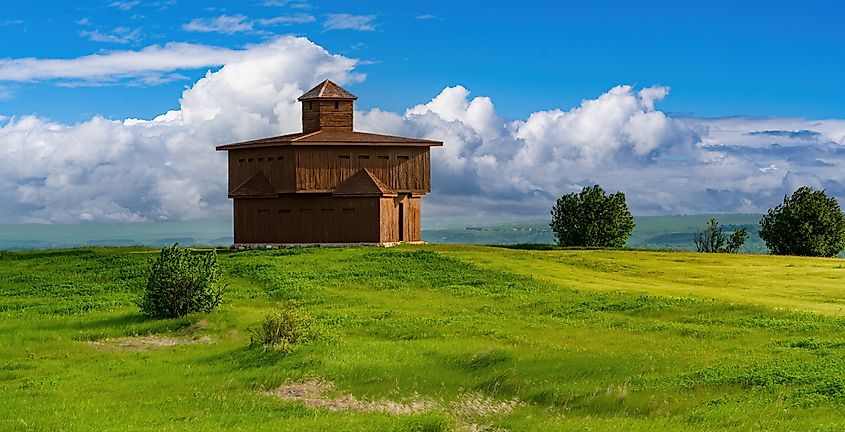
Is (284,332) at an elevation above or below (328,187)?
below

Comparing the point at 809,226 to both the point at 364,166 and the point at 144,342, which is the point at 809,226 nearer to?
the point at 364,166

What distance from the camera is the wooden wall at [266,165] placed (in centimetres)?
6619

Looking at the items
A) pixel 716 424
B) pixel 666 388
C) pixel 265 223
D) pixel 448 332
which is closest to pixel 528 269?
pixel 448 332

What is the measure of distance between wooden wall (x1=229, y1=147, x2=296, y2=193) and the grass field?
59.2 feet

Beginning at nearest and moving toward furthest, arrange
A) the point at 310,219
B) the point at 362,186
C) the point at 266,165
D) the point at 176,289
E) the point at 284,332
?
1. the point at 284,332
2. the point at 176,289
3. the point at 362,186
4. the point at 310,219
5. the point at 266,165

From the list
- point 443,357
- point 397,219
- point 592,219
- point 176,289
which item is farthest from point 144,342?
point 592,219

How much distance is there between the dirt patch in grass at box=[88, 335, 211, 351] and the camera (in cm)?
3197

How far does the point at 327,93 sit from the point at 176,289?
126 ft

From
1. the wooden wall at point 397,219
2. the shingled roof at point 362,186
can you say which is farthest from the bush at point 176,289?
the wooden wall at point 397,219

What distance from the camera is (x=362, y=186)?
65688 mm

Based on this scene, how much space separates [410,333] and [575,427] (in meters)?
12.8

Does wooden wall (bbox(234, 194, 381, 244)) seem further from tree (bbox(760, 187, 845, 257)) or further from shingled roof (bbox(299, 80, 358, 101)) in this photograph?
tree (bbox(760, 187, 845, 257))

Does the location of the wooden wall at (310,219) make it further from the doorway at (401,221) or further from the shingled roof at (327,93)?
the shingled roof at (327,93)

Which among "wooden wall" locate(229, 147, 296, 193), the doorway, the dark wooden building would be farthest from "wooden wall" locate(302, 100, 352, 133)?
the doorway
